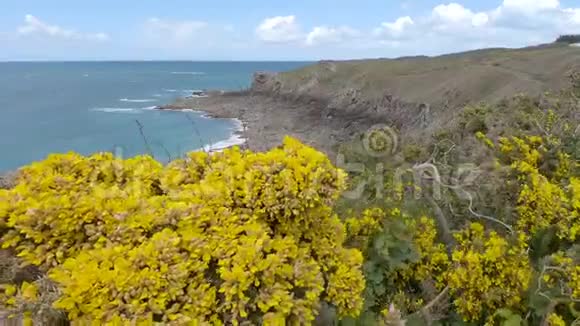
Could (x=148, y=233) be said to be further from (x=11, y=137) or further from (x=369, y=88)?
(x=369, y=88)

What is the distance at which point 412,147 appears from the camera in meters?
5.52

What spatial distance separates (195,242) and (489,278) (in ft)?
7.55

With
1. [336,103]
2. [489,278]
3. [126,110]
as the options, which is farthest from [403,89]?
[489,278]

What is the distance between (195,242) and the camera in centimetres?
206

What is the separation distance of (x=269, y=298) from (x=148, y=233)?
2.06 feet

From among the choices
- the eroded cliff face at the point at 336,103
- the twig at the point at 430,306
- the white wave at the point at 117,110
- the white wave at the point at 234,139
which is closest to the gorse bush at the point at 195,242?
the twig at the point at 430,306

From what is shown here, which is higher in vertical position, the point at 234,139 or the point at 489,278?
the point at 489,278

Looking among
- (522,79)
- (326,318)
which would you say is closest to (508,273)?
(326,318)

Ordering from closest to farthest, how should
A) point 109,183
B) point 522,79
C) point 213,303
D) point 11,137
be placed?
1. point 213,303
2. point 109,183
3. point 522,79
4. point 11,137

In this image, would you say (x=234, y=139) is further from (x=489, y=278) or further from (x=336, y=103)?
(x=489, y=278)

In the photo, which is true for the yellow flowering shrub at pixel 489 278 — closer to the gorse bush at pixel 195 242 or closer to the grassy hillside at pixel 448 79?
the gorse bush at pixel 195 242

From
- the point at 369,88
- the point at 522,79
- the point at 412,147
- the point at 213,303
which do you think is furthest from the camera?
the point at 369,88

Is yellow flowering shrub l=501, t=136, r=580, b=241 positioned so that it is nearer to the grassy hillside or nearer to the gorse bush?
the gorse bush

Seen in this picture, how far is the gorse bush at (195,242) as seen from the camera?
1.89 meters
